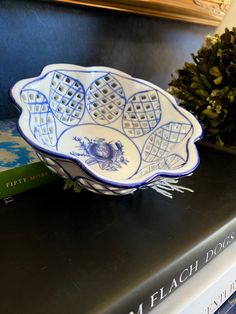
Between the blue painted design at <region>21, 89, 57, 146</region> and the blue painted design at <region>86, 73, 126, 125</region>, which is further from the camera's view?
the blue painted design at <region>86, 73, 126, 125</region>

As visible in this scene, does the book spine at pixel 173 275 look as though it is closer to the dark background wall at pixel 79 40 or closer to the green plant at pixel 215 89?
the green plant at pixel 215 89

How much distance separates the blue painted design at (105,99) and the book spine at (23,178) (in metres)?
0.13

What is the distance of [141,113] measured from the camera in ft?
1.50

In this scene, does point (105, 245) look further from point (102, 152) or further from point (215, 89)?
point (215, 89)

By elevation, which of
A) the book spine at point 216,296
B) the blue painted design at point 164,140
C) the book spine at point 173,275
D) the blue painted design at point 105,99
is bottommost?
the book spine at point 216,296

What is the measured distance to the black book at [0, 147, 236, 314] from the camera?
24 centimetres

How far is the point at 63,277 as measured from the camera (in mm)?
254

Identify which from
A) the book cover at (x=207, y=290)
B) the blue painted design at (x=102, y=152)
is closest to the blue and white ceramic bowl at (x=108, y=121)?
the blue painted design at (x=102, y=152)

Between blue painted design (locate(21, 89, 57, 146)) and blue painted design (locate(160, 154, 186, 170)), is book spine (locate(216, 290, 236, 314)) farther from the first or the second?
blue painted design (locate(21, 89, 57, 146))

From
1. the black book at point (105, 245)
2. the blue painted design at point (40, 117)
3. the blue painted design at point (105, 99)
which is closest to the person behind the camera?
the black book at point (105, 245)

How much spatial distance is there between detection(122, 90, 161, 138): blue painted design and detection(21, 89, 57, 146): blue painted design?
0.11 m

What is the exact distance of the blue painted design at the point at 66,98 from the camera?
16.4 inches

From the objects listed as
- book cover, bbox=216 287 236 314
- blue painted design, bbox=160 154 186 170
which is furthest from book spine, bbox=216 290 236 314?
blue painted design, bbox=160 154 186 170

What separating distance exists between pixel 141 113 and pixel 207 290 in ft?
0.80
